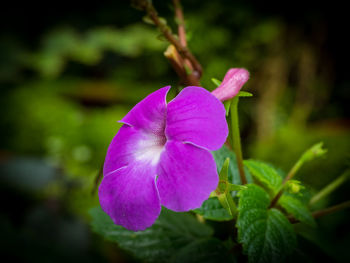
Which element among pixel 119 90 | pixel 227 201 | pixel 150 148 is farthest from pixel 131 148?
pixel 119 90

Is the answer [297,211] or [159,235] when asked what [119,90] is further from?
[297,211]

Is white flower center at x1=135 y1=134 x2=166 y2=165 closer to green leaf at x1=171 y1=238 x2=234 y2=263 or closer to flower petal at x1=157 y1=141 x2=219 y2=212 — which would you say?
flower petal at x1=157 y1=141 x2=219 y2=212

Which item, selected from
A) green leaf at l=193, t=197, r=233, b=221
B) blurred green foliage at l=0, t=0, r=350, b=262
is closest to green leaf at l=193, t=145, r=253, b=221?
green leaf at l=193, t=197, r=233, b=221

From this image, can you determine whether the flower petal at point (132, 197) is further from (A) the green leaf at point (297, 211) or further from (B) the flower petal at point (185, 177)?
(A) the green leaf at point (297, 211)

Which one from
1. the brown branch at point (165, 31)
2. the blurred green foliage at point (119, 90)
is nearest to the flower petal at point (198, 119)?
the brown branch at point (165, 31)

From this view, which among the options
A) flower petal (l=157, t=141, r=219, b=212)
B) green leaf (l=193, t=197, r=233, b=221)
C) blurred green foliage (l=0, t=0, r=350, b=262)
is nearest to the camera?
flower petal (l=157, t=141, r=219, b=212)

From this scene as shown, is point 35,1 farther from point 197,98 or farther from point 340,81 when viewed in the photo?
point 197,98

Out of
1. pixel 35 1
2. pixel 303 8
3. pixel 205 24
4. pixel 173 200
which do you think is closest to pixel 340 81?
pixel 303 8
